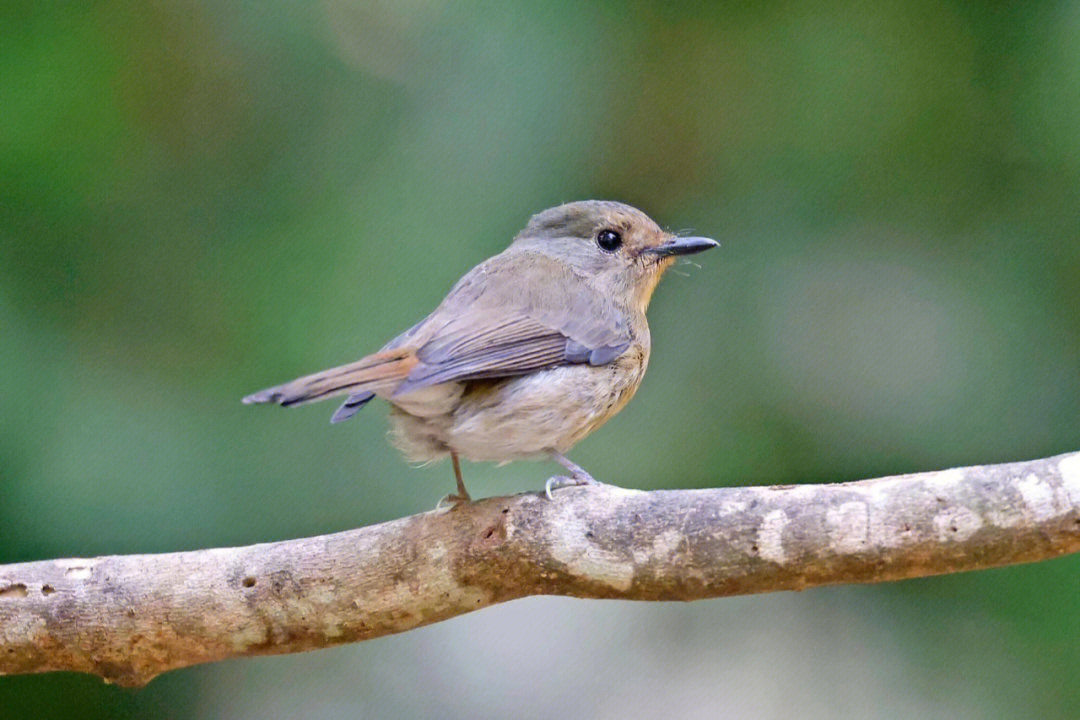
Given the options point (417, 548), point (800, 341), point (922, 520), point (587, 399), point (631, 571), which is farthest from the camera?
point (800, 341)

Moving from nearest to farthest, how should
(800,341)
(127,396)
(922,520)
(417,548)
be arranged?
(922,520) → (417,548) → (127,396) → (800,341)

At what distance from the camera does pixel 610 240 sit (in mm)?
3264

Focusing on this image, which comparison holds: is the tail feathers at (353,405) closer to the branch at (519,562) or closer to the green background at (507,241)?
the branch at (519,562)

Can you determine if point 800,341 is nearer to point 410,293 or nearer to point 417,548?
point 410,293

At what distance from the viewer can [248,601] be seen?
8.27 feet

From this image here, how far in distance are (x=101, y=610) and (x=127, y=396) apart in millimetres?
1098

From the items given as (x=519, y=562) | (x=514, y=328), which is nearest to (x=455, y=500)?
(x=519, y=562)

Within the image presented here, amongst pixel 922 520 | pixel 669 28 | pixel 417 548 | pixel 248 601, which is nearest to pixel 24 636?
pixel 248 601

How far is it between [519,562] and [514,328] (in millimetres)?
658

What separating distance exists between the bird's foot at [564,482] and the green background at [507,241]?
2.25ft

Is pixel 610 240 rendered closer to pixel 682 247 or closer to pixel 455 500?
pixel 682 247

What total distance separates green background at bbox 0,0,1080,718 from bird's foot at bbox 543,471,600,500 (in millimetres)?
686

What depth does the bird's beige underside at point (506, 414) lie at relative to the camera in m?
2.69

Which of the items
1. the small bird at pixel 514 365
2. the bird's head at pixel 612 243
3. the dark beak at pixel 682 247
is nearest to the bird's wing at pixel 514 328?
the small bird at pixel 514 365
